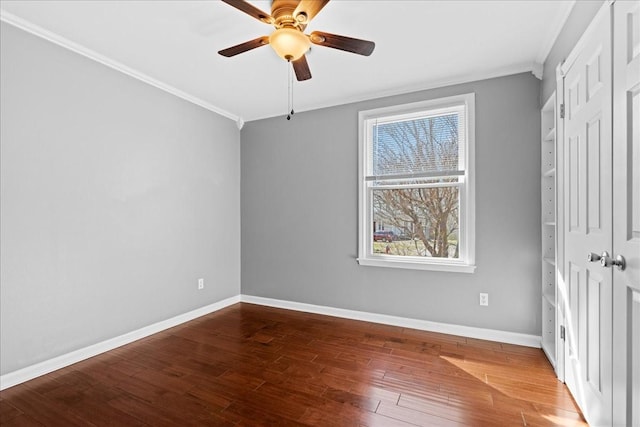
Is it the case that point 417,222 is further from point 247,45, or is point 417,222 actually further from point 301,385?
point 247,45

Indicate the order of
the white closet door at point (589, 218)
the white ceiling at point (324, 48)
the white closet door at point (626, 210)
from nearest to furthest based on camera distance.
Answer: the white closet door at point (626, 210)
the white closet door at point (589, 218)
the white ceiling at point (324, 48)

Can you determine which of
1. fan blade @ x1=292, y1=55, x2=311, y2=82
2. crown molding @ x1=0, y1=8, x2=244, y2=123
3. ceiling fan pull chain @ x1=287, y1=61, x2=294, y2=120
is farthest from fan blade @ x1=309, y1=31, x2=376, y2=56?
crown molding @ x1=0, y1=8, x2=244, y2=123

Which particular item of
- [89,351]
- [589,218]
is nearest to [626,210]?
[589,218]

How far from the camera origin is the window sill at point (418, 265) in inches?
122

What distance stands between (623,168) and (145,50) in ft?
10.6

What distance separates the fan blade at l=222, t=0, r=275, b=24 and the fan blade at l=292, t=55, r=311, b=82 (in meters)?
0.39

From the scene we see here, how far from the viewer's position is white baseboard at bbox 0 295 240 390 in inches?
87.3

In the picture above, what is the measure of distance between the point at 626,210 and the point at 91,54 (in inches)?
146

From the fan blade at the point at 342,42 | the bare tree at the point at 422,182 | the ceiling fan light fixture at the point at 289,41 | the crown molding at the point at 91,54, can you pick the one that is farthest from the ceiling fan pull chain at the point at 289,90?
the bare tree at the point at 422,182

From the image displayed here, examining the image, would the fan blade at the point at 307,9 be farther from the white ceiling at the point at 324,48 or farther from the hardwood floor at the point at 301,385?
the hardwood floor at the point at 301,385

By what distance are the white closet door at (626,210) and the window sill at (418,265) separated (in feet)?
5.48

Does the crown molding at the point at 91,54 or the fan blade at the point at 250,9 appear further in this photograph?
the crown molding at the point at 91,54

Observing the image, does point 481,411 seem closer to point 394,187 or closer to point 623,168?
point 623,168

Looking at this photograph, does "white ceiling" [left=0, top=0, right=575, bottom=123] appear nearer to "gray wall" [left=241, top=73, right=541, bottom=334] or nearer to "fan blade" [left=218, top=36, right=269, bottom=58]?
"fan blade" [left=218, top=36, right=269, bottom=58]
